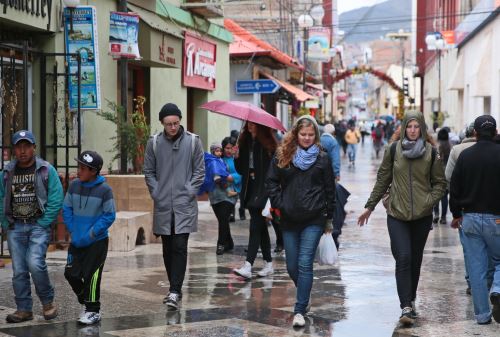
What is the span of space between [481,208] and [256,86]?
20.1 metres

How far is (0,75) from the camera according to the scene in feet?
35.3

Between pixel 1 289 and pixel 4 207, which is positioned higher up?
pixel 4 207

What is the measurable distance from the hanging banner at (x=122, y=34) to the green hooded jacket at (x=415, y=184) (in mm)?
7199

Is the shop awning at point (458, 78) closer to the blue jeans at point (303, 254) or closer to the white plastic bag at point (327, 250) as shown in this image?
the white plastic bag at point (327, 250)

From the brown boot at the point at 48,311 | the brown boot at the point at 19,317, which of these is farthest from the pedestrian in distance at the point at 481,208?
the brown boot at the point at 19,317

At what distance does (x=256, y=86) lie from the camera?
90.2 feet

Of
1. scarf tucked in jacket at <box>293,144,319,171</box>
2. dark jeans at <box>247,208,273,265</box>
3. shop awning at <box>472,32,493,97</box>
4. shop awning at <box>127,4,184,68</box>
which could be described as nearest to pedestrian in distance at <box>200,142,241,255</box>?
dark jeans at <box>247,208,273,265</box>

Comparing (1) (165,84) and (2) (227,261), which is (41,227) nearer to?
(2) (227,261)

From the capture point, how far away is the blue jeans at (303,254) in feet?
25.3

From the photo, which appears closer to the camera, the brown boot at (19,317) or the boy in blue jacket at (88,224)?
the boy in blue jacket at (88,224)

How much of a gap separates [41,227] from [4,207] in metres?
0.34

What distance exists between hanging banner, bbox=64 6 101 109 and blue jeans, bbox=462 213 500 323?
6.88m

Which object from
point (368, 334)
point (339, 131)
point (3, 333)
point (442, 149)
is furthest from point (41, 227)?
point (339, 131)

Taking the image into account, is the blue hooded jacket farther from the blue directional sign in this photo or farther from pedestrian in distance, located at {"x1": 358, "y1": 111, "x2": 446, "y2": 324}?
the blue directional sign
